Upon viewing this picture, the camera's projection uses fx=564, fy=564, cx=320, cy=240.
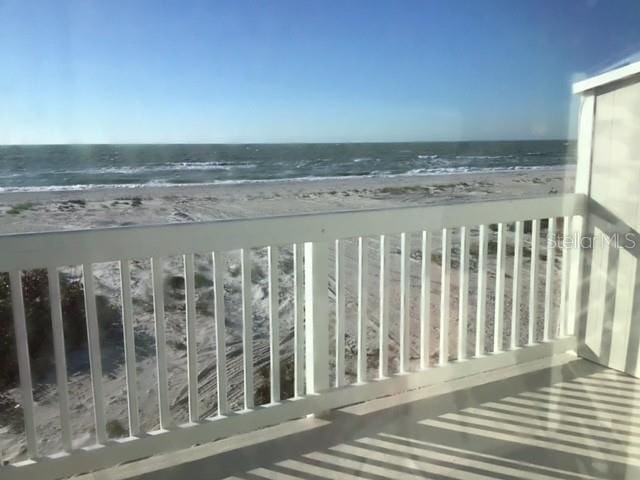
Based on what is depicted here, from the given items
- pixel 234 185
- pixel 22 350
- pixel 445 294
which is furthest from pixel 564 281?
pixel 22 350

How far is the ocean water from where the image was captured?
1.37 metres

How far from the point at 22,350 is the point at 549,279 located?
1929 mm

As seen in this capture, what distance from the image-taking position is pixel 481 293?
2.23 meters

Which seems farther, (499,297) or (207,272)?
(499,297)

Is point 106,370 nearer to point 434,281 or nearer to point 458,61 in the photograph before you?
point 434,281

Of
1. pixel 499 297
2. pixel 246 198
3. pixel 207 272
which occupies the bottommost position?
pixel 499 297

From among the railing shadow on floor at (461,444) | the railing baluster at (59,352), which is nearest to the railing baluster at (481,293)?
the railing shadow on floor at (461,444)

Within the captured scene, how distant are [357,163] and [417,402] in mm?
954

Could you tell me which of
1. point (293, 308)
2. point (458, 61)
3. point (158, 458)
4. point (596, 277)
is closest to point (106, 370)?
point (158, 458)

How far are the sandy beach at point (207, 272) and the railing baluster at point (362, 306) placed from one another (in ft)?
0.15

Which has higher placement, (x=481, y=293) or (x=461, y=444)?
(x=481, y=293)

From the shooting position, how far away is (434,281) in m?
2.18

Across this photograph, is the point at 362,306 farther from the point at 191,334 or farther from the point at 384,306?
the point at 191,334

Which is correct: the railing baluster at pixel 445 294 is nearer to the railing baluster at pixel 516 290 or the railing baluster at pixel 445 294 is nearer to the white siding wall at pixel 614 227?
the railing baluster at pixel 516 290
